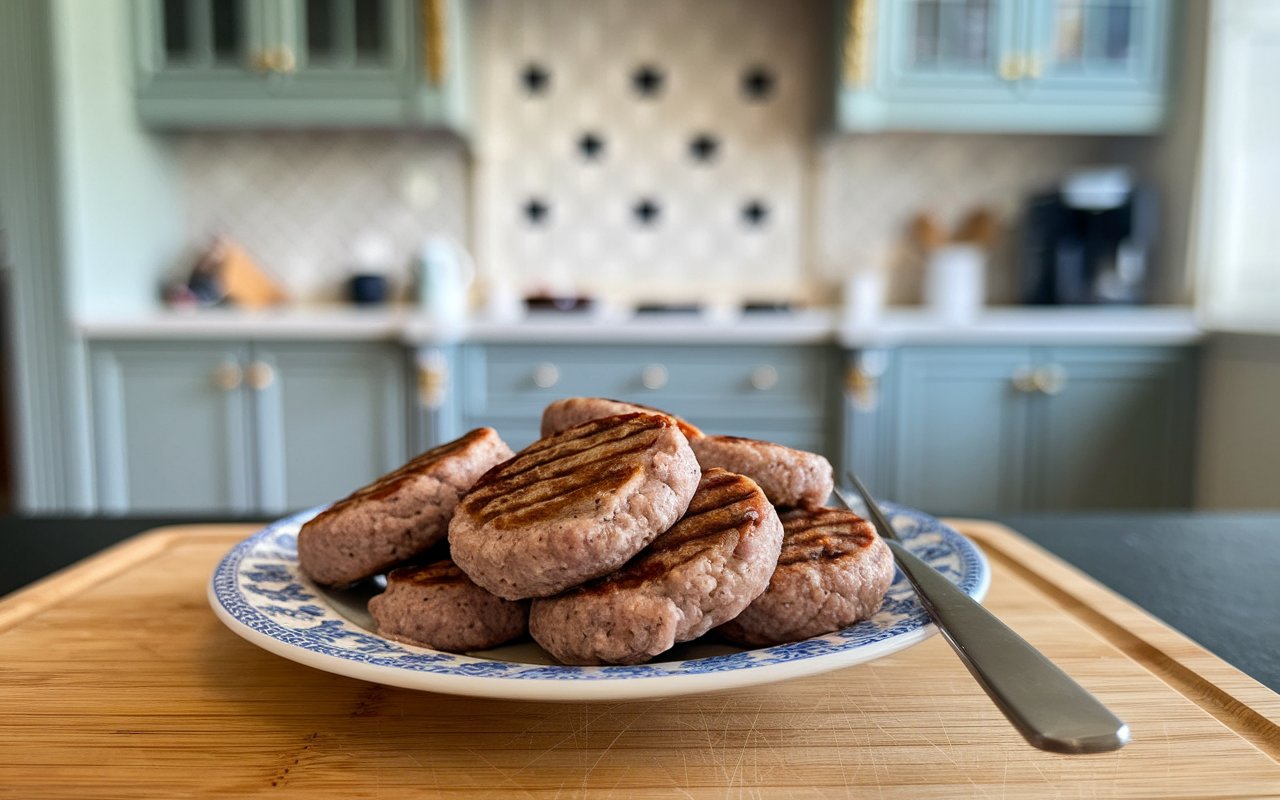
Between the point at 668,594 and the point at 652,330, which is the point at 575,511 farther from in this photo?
the point at 652,330

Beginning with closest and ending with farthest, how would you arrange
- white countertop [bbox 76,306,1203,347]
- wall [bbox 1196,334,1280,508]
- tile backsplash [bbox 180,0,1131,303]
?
wall [bbox 1196,334,1280,508] → white countertop [bbox 76,306,1203,347] → tile backsplash [bbox 180,0,1131,303]

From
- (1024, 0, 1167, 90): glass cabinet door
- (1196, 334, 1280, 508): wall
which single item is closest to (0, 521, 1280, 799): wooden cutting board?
(1196, 334, 1280, 508): wall

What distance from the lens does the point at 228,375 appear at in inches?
117

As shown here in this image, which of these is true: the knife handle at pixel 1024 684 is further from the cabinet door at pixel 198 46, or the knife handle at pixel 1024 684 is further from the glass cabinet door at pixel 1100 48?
the cabinet door at pixel 198 46

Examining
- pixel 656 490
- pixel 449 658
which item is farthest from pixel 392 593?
pixel 656 490

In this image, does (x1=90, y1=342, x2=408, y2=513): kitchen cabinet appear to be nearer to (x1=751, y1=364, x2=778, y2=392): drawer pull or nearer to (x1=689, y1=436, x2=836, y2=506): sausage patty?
(x1=751, y1=364, x2=778, y2=392): drawer pull

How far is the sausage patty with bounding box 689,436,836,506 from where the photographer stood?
0.79m

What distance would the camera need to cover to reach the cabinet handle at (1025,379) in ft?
9.71

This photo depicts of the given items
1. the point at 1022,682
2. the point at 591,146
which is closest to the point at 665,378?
the point at 591,146

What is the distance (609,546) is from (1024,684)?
27 cm

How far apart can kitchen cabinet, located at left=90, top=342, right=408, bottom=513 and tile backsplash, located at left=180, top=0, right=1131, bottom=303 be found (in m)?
0.79

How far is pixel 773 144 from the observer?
364 centimetres

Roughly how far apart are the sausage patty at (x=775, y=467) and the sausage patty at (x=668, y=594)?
13 centimetres

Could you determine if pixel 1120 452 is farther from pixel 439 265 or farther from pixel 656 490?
pixel 656 490
